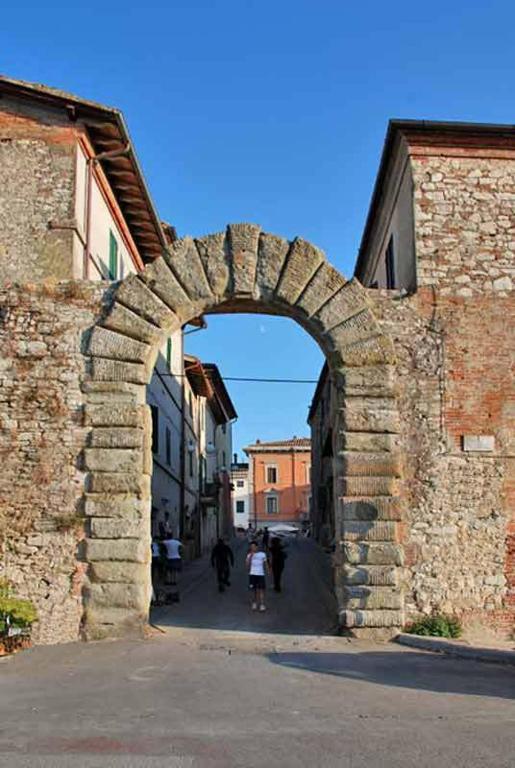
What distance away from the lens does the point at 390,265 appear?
14.8 metres

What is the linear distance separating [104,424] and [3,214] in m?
4.61

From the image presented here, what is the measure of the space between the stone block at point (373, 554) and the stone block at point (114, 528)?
2707 millimetres

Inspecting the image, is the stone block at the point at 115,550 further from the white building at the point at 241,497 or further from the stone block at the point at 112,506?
the white building at the point at 241,497

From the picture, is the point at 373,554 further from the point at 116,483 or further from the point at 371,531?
the point at 116,483

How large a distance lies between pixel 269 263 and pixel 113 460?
3424 mm

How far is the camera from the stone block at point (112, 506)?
10945mm

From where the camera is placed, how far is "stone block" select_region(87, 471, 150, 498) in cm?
1100

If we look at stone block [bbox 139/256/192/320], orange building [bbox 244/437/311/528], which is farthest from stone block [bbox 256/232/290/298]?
orange building [bbox 244/437/311/528]

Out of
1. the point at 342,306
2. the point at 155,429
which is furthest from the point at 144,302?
the point at 155,429

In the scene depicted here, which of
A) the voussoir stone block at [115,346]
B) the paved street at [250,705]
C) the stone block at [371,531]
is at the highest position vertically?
the voussoir stone block at [115,346]

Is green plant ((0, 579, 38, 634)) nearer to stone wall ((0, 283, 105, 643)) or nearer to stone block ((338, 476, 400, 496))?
stone wall ((0, 283, 105, 643))

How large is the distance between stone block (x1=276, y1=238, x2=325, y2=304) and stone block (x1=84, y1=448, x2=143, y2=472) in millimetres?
2965

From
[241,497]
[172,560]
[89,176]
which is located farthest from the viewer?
[241,497]

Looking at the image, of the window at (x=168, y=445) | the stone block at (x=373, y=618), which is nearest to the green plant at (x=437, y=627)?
the stone block at (x=373, y=618)
